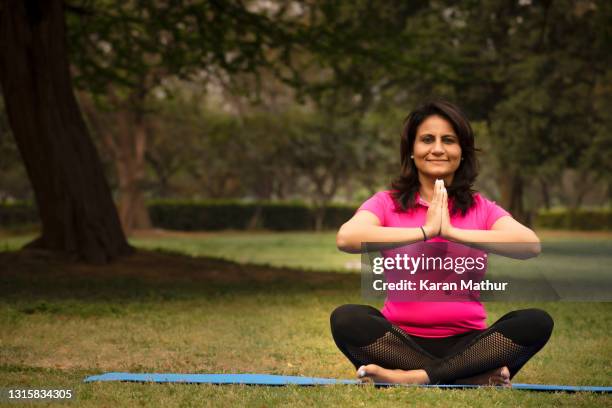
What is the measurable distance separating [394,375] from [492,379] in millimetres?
613

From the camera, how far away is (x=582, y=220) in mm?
42469

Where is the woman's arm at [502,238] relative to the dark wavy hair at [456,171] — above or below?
below

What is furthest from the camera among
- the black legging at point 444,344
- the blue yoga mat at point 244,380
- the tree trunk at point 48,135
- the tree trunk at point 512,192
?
the tree trunk at point 512,192

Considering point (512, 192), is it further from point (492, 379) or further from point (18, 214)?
point (492, 379)

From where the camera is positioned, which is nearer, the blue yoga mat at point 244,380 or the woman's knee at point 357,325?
the woman's knee at point 357,325

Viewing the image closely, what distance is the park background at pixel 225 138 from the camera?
7.06 metres

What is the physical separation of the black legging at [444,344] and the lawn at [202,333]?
17 centimetres

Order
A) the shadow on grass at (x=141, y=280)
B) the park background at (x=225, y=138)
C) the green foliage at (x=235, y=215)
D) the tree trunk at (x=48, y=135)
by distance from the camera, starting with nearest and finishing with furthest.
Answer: the park background at (x=225, y=138) < the shadow on grass at (x=141, y=280) < the tree trunk at (x=48, y=135) < the green foliage at (x=235, y=215)

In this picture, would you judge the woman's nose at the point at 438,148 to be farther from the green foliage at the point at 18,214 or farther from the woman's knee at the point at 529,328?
the green foliage at the point at 18,214

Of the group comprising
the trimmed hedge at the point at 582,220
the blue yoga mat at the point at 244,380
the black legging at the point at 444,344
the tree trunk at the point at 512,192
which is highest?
the black legging at the point at 444,344

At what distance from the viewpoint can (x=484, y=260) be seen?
484cm

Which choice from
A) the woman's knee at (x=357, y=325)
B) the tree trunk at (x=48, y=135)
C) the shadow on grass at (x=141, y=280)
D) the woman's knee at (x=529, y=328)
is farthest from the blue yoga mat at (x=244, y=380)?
the tree trunk at (x=48, y=135)

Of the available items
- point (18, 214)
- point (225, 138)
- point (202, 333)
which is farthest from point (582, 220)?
point (202, 333)

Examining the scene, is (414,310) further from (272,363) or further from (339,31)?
(339,31)
